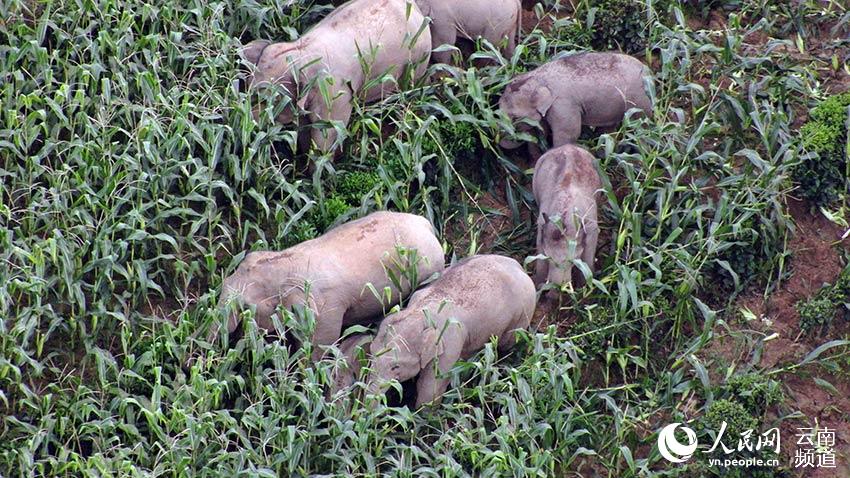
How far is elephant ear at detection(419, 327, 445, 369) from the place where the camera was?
11.1m

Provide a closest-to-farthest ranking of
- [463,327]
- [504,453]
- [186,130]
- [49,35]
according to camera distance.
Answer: [504,453] < [463,327] < [186,130] < [49,35]

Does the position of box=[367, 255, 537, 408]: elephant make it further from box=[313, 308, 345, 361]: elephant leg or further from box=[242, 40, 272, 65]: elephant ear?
box=[242, 40, 272, 65]: elephant ear

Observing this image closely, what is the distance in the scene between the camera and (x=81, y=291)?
37.0ft

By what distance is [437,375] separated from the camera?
36.5 ft

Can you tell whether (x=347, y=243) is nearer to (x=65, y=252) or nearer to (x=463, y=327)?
(x=463, y=327)

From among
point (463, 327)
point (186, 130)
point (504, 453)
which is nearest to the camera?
point (504, 453)

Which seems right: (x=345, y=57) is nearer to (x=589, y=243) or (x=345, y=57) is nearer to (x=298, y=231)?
(x=298, y=231)

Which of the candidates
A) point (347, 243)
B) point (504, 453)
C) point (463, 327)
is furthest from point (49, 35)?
point (504, 453)

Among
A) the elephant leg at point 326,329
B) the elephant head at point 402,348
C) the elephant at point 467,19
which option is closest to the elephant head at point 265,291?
the elephant leg at point 326,329

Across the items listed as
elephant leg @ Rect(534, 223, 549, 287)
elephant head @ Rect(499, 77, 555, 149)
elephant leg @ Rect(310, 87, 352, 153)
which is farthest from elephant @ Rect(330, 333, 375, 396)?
elephant head @ Rect(499, 77, 555, 149)

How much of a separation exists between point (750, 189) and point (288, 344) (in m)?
3.83

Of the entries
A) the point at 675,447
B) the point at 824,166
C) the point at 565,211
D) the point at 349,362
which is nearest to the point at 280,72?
the point at 565,211

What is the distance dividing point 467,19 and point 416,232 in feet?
8.34

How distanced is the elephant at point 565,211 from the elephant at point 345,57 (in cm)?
152
